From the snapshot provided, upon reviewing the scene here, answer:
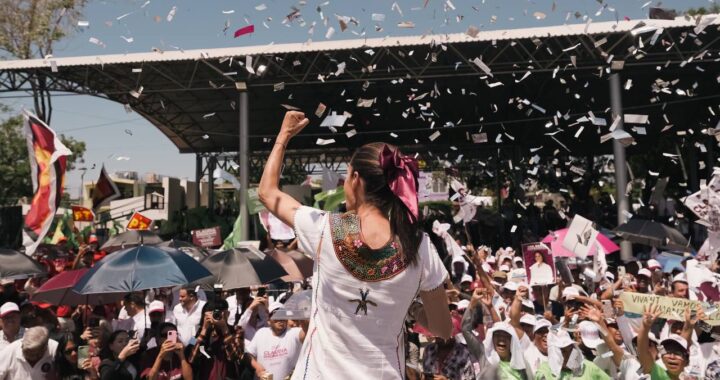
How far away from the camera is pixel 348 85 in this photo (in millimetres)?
22359

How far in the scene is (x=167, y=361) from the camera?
4902 millimetres

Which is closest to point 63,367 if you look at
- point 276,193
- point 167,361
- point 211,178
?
point 167,361

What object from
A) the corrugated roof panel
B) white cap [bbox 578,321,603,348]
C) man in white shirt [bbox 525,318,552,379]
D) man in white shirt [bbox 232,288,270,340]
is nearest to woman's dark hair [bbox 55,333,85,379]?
man in white shirt [bbox 232,288,270,340]

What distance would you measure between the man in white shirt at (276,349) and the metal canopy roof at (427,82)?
748 cm

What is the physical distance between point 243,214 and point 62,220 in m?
6.91

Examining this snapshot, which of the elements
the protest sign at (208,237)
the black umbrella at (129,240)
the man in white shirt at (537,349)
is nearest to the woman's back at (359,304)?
the man in white shirt at (537,349)

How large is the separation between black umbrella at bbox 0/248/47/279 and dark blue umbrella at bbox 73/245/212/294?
200cm

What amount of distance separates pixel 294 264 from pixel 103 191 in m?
4.98

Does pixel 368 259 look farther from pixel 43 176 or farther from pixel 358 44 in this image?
pixel 358 44

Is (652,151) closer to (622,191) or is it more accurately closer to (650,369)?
(622,191)

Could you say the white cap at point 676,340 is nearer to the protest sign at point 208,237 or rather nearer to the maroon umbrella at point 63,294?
the maroon umbrella at point 63,294

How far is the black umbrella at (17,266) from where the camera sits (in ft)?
23.9

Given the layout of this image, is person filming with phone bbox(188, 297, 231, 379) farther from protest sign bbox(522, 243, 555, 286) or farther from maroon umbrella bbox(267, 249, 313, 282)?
protest sign bbox(522, 243, 555, 286)

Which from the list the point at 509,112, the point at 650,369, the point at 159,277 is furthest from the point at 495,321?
the point at 509,112
